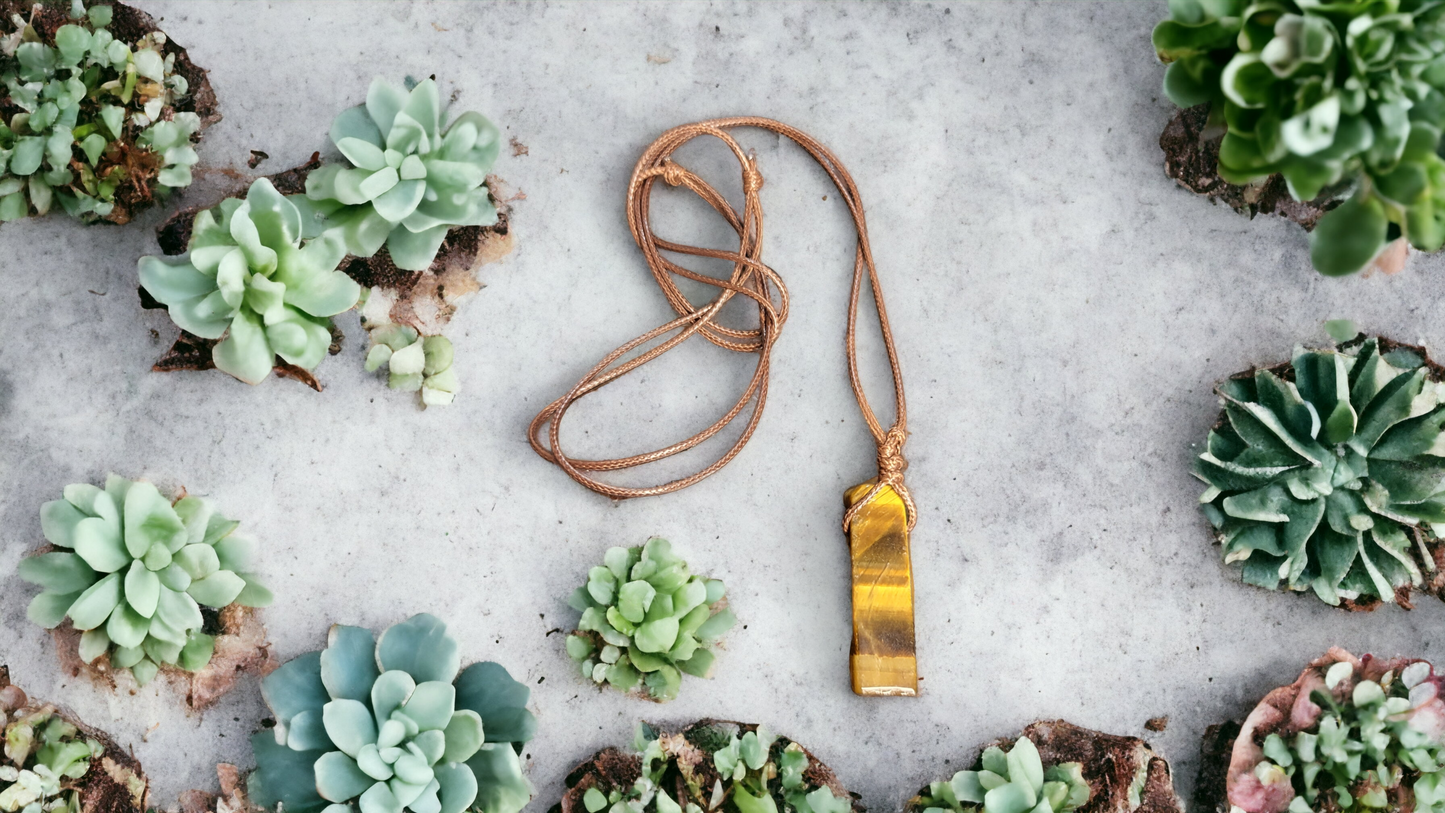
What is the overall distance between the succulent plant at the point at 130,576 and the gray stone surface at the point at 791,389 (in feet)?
0.51

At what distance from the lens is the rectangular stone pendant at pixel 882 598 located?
2025 millimetres

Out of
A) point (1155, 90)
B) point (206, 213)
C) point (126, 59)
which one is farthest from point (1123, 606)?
point (126, 59)

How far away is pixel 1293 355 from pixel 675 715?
1.61 metres

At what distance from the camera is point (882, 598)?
2049 millimetres

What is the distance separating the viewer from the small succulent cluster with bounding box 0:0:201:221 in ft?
6.34

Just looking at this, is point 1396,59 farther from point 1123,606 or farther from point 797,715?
point 797,715

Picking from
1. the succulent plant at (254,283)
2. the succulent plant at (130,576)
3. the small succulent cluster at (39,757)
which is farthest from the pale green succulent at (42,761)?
the succulent plant at (254,283)

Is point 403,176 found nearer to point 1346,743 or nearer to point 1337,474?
point 1337,474

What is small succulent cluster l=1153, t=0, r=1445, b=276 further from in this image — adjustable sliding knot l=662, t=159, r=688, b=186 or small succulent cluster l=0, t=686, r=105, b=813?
small succulent cluster l=0, t=686, r=105, b=813

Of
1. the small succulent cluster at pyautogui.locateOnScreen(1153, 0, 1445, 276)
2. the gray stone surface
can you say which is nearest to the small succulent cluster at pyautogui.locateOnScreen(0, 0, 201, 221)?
the gray stone surface

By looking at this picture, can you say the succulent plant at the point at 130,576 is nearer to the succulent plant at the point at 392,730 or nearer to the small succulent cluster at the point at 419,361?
the succulent plant at the point at 392,730

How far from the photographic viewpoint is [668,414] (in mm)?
2186

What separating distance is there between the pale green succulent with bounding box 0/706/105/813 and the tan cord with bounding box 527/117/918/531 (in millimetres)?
1147

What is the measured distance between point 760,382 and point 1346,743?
146cm
